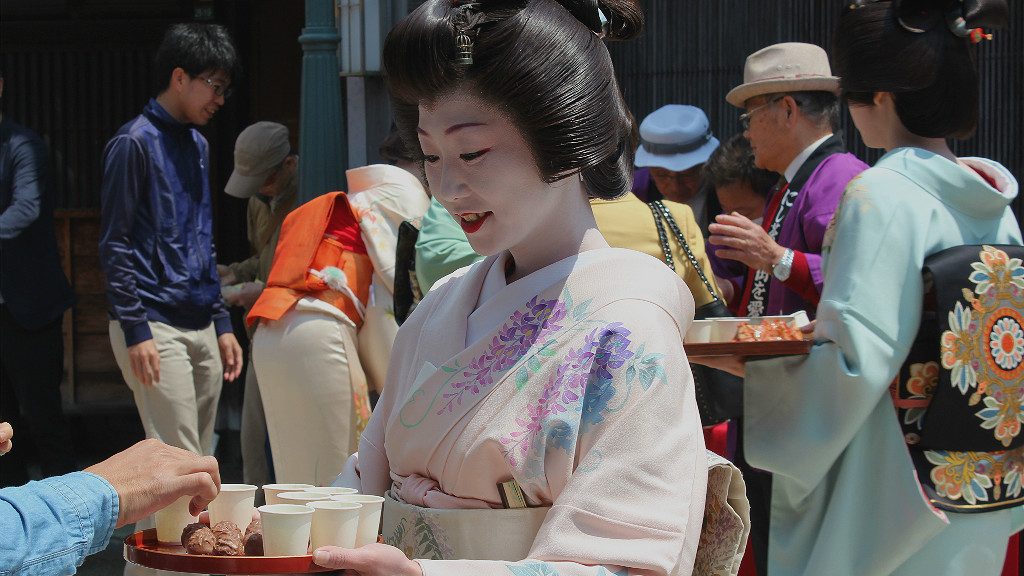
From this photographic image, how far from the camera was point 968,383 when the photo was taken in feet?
9.71

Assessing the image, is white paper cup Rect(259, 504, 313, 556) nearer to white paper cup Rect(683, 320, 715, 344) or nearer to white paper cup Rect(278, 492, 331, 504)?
white paper cup Rect(278, 492, 331, 504)

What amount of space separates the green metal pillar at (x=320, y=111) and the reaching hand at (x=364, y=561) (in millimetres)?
4217

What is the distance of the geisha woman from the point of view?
1.66m

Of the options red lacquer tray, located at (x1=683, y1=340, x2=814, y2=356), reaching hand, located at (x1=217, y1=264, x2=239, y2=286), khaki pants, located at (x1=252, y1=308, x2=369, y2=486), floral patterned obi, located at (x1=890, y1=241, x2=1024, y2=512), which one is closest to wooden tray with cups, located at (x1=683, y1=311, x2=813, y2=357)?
red lacquer tray, located at (x1=683, y1=340, x2=814, y2=356)

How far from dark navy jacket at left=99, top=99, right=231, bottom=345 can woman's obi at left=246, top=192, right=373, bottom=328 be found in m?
0.46

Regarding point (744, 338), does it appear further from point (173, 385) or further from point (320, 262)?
point (173, 385)

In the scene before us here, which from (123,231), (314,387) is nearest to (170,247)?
(123,231)

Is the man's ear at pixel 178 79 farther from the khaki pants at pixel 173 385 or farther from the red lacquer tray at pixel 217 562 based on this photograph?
the red lacquer tray at pixel 217 562

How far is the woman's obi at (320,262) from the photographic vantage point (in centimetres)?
440

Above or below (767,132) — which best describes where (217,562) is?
below

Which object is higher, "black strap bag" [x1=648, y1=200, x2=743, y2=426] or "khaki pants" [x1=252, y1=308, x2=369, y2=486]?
"black strap bag" [x1=648, y1=200, x2=743, y2=426]

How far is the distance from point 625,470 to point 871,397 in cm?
148

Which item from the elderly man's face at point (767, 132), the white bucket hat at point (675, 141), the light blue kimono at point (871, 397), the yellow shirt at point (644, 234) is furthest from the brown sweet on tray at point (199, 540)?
the white bucket hat at point (675, 141)

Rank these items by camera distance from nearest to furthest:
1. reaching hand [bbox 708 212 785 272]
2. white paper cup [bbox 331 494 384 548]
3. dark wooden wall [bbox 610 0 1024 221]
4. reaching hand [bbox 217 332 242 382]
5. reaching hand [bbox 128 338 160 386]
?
white paper cup [bbox 331 494 384 548], reaching hand [bbox 708 212 785 272], reaching hand [bbox 128 338 160 386], reaching hand [bbox 217 332 242 382], dark wooden wall [bbox 610 0 1024 221]
